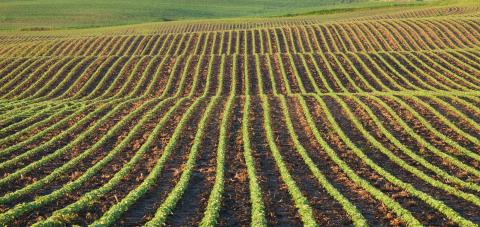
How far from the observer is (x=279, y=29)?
51500mm

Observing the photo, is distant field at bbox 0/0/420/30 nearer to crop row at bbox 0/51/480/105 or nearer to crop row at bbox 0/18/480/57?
crop row at bbox 0/18/480/57

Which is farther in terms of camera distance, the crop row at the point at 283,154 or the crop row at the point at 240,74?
the crop row at the point at 240,74

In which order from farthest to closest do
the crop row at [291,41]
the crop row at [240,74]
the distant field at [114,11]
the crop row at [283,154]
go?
the distant field at [114,11] < the crop row at [291,41] < the crop row at [240,74] < the crop row at [283,154]

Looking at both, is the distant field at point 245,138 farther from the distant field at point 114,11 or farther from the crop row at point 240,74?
the distant field at point 114,11

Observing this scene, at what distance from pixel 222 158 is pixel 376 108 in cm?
1031

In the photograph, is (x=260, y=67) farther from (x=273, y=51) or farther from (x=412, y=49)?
(x=412, y=49)

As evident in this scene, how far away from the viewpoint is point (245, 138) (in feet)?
66.6

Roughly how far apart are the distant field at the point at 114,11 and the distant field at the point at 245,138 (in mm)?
36699

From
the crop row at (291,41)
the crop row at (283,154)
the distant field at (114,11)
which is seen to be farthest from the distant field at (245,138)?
the distant field at (114,11)

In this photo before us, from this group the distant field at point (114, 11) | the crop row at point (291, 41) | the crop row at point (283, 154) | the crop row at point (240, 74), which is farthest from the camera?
the distant field at point (114, 11)

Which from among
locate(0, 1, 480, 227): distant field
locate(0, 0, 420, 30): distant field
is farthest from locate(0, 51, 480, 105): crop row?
locate(0, 0, 420, 30): distant field

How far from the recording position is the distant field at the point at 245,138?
45.3ft

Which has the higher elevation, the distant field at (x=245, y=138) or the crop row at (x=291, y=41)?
the crop row at (x=291, y=41)

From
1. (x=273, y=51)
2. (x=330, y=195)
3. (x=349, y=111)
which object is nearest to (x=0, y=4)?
(x=273, y=51)
